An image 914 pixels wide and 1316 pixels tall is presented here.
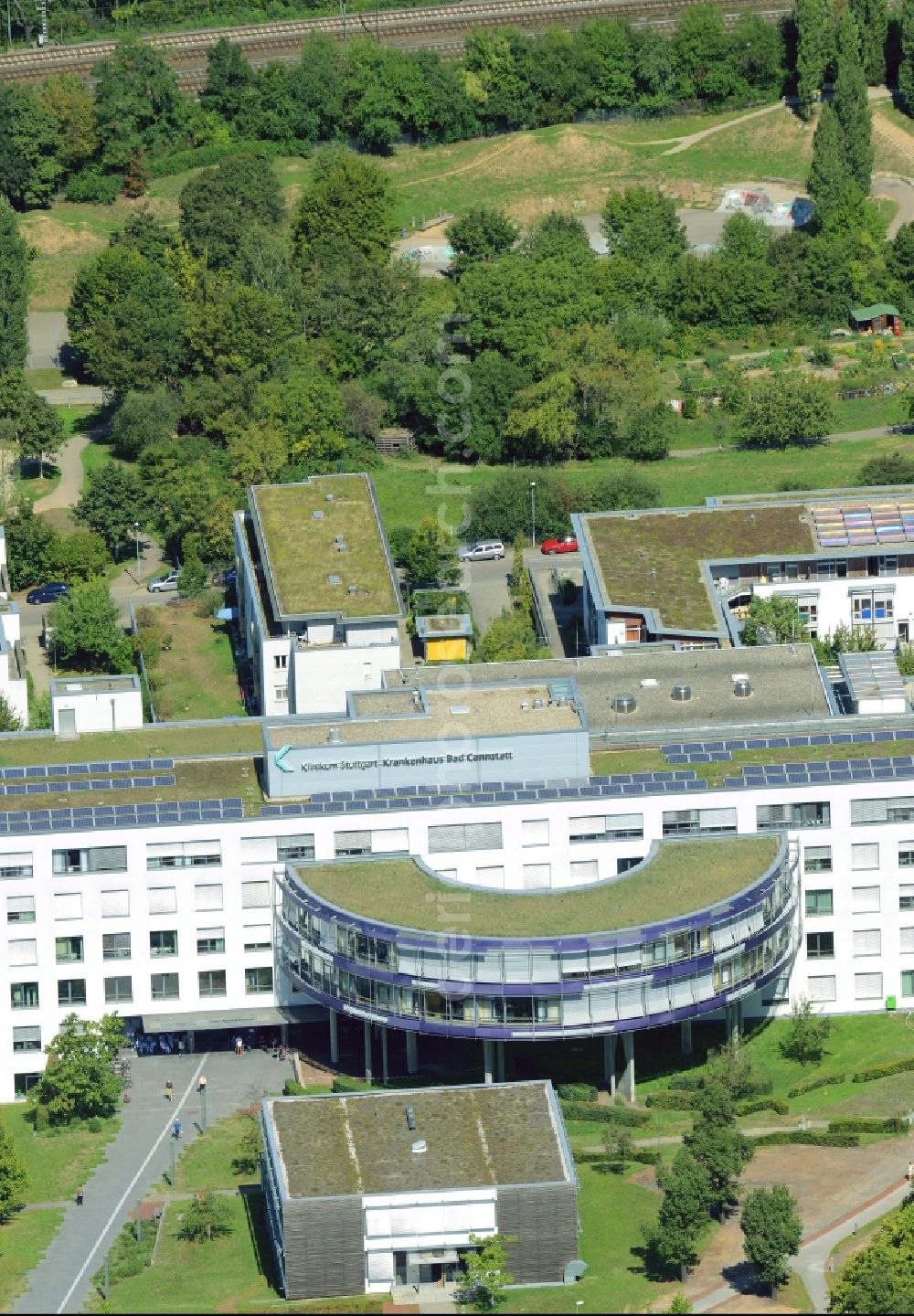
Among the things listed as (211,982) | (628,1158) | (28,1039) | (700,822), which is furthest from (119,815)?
(628,1158)

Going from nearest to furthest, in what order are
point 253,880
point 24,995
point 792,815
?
point 24,995 < point 253,880 < point 792,815

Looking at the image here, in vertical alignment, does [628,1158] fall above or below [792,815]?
below

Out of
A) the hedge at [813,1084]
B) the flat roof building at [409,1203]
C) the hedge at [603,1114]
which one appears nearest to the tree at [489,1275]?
the flat roof building at [409,1203]

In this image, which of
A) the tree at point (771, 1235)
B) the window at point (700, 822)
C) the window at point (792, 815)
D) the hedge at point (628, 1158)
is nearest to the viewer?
the tree at point (771, 1235)

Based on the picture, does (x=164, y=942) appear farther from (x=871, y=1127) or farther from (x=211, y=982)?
(x=871, y=1127)

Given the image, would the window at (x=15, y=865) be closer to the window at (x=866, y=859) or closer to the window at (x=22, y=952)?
the window at (x=22, y=952)

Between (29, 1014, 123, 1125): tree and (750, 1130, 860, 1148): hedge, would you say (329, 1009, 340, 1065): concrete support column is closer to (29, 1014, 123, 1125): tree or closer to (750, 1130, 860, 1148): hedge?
(29, 1014, 123, 1125): tree

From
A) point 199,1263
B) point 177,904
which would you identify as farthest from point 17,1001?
point 199,1263
